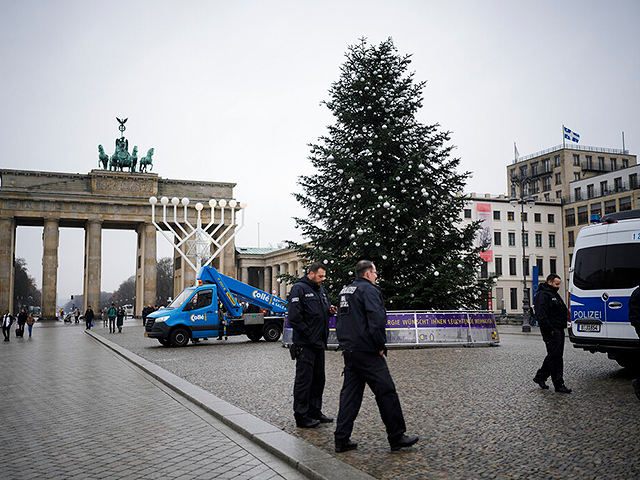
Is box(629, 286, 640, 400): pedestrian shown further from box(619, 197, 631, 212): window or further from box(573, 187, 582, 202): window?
box(573, 187, 582, 202): window

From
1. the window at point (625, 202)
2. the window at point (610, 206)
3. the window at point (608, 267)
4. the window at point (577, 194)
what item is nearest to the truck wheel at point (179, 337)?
the window at point (608, 267)

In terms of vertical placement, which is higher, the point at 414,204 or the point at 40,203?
the point at 40,203

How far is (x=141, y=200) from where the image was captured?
72438 millimetres

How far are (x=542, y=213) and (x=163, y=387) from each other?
72.7 meters

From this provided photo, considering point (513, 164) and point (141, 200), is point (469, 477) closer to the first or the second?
point (141, 200)

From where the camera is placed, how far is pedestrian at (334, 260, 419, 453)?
20.1ft

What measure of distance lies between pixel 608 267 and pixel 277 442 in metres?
8.42

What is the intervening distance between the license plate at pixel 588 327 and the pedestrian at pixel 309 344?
6.74 meters

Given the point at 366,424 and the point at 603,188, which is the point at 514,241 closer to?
the point at 603,188

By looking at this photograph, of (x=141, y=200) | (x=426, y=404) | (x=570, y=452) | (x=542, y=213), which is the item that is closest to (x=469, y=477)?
(x=570, y=452)

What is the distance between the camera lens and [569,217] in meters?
77.2

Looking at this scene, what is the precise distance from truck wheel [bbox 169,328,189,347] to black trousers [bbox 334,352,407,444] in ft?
60.7

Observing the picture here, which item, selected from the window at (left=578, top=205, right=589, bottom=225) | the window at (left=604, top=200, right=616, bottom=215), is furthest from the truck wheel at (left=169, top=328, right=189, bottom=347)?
the window at (left=578, top=205, right=589, bottom=225)

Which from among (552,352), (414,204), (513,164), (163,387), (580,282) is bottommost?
(163,387)
